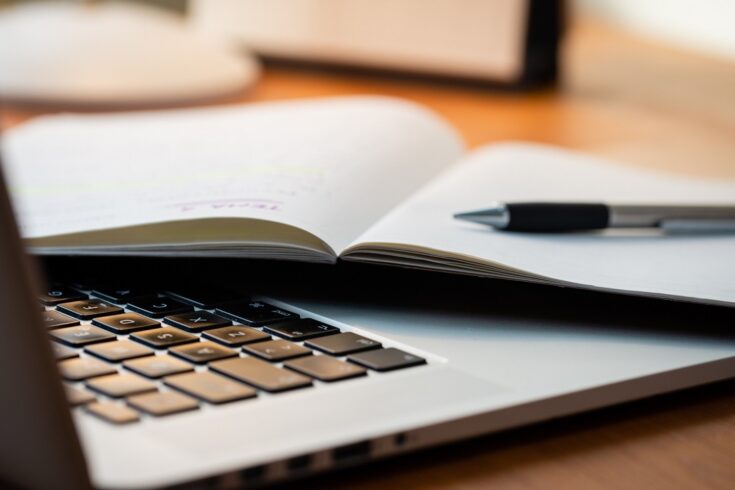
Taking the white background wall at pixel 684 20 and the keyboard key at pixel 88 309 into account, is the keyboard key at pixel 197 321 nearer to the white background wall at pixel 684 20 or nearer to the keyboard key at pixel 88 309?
the keyboard key at pixel 88 309

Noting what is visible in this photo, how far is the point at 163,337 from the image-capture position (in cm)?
41

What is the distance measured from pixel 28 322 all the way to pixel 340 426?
11cm

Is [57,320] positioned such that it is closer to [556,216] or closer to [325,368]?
[325,368]

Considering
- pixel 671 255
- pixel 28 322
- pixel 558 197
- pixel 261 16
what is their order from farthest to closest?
pixel 261 16
pixel 558 197
pixel 671 255
pixel 28 322

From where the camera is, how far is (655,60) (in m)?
1.38

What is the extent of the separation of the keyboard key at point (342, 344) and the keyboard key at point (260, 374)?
1.1 inches

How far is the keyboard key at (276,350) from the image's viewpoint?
0.39 m

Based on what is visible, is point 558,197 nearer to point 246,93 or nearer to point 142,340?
point 142,340

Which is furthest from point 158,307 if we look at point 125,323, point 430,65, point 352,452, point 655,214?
point 430,65

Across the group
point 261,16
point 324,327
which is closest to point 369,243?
point 324,327

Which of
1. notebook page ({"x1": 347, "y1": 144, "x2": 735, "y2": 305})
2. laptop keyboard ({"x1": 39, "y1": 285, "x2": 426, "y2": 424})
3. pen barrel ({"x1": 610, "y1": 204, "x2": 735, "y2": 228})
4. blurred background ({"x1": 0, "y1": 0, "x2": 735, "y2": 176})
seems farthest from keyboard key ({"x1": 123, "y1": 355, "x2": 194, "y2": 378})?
blurred background ({"x1": 0, "y1": 0, "x2": 735, "y2": 176})

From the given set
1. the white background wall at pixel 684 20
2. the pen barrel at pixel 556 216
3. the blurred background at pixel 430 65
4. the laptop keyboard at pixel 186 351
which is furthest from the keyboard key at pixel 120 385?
the white background wall at pixel 684 20

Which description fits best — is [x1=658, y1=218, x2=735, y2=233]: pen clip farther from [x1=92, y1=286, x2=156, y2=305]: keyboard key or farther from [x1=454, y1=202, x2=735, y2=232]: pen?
[x1=92, y1=286, x2=156, y2=305]: keyboard key

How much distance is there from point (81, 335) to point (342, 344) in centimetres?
10
